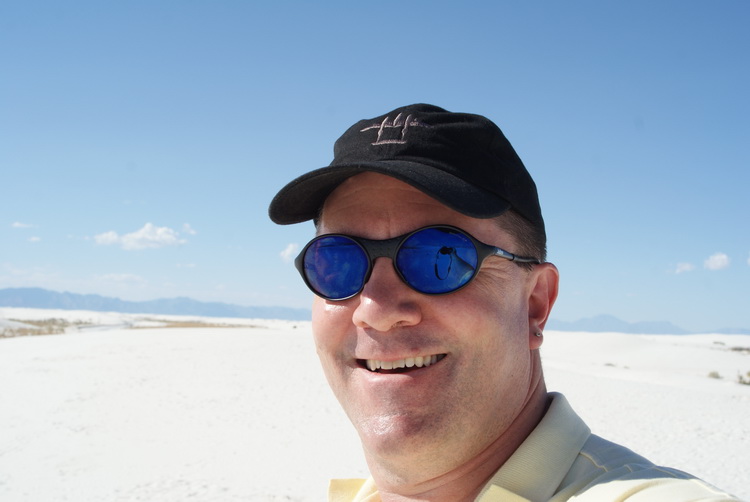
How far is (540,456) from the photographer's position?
1.66 metres

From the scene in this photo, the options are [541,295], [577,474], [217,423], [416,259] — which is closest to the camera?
[577,474]

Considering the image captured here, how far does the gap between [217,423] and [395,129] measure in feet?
45.3

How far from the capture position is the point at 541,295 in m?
2.09

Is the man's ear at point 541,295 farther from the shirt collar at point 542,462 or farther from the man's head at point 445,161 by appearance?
the shirt collar at point 542,462

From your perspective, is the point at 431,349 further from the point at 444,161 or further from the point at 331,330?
the point at 444,161

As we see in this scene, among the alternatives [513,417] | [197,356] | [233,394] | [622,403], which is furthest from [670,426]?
[197,356]

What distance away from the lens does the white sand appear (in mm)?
10016

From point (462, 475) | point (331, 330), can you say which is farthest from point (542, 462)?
point (331, 330)

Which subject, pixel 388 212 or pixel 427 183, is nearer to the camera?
pixel 427 183

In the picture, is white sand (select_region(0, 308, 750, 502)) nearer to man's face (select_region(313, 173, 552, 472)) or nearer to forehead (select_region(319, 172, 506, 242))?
man's face (select_region(313, 173, 552, 472))

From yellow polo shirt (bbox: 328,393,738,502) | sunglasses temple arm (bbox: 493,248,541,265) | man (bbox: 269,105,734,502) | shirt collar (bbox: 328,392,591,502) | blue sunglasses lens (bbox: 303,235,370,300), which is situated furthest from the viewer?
blue sunglasses lens (bbox: 303,235,370,300)

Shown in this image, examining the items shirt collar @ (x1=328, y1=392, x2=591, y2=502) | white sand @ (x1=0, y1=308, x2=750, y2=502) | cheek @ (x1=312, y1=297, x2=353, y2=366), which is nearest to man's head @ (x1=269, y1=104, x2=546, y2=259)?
cheek @ (x1=312, y1=297, x2=353, y2=366)

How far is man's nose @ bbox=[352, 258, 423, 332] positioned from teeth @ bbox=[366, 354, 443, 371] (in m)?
0.12

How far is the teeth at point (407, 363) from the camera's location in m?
1.78
